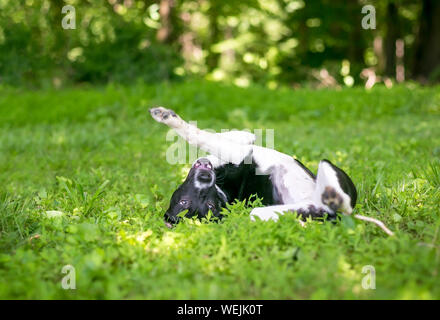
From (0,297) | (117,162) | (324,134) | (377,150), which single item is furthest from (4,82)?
(0,297)

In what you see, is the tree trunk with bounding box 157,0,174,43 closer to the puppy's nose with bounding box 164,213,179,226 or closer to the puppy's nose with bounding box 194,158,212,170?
the puppy's nose with bounding box 194,158,212,170

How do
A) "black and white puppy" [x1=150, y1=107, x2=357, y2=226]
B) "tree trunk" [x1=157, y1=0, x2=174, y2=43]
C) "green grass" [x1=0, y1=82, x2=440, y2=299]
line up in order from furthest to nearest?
"tree trunk" [x1=157, y1=0, x2=174, y2=43] → "black and white puppy" [x1=150, y1=107, x2=357, y2=226] → "green grass" [x1=0, y1=82, x2=440, y2=299]

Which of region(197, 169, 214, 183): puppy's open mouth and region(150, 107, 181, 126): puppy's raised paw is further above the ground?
region(150, 107, 181, 126): puppy's raised paw

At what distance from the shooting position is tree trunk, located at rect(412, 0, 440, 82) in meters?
11.9

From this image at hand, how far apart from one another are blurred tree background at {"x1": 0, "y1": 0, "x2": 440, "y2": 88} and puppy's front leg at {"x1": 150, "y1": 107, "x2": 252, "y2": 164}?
7.55m

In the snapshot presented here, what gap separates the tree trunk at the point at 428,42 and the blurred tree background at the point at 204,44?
27mm

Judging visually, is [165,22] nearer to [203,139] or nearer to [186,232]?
[203,139]

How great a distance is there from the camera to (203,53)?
14.5m

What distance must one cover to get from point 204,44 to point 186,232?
49.0 ft

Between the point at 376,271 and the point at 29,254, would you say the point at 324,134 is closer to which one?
the point at 376,271

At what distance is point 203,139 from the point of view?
273 centimetres

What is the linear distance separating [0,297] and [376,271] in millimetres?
1779

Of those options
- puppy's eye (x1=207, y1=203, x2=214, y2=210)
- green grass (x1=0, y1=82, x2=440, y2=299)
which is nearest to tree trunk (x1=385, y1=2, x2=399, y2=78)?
green grass (x1=0, y1=82, x2=440, y2=299)

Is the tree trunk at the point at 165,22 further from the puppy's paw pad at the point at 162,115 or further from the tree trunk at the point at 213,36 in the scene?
the puppy's paw pad at the point at 162,115
